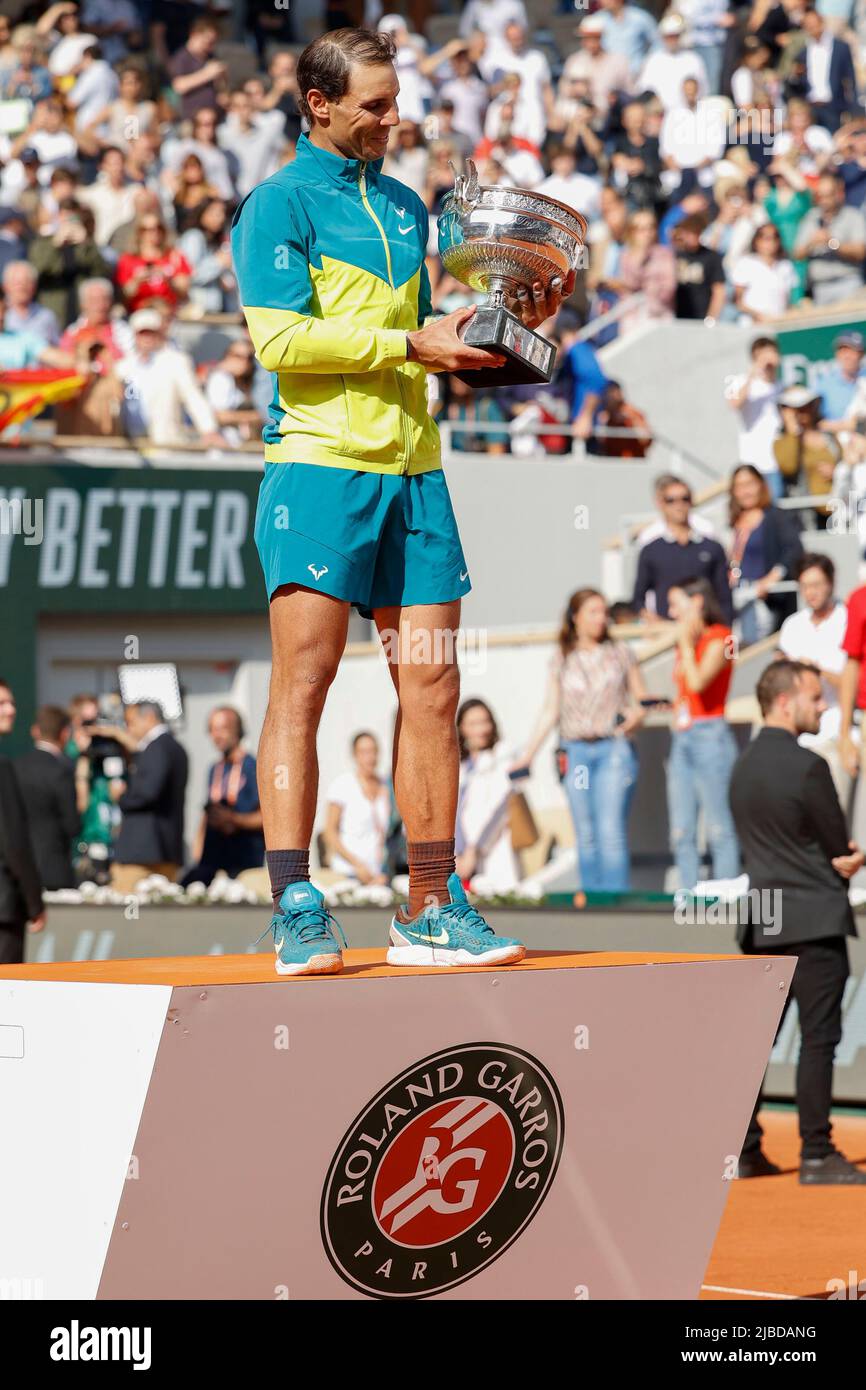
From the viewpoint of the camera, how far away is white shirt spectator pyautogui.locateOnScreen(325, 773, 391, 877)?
12.7 metres

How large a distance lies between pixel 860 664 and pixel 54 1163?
732cm

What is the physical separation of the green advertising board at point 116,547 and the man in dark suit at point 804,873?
29.9ft

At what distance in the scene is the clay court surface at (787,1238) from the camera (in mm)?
6332

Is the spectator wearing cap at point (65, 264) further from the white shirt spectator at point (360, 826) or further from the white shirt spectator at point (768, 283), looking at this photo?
the white shirt spectator at point (360, 826)

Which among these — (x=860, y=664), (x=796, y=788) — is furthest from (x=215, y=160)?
(x=796, y=788)

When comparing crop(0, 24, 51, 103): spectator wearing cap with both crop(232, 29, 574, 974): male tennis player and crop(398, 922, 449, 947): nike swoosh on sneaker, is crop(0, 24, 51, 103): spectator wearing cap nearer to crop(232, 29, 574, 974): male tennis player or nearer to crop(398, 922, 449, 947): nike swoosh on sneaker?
crop(232, 29, 574, 974): male tennis player

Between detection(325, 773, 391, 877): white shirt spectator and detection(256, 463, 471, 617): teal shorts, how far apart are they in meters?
7.89

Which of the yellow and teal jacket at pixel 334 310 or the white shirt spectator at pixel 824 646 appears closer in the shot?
the yellow and teal jacket at pixel 334 310

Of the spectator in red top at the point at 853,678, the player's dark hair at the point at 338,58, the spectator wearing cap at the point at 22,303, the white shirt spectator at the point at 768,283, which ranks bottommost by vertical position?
the spectator in red top at the point at 853,678

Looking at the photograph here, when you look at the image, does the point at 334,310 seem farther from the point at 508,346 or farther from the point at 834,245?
the point at 834,245

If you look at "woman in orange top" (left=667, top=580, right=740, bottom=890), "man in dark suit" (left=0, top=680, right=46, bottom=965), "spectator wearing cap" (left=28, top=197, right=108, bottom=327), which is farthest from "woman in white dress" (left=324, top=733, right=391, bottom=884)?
"spectator wearing cap" (left=28, top=197, right=108, bottom=327)

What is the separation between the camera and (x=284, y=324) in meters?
4.60

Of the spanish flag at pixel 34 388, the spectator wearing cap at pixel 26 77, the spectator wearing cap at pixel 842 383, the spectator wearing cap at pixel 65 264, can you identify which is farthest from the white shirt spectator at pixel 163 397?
the spectator wearing cap at pixel 842 383

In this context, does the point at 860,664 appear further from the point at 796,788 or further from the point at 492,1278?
the point at 492,1278
